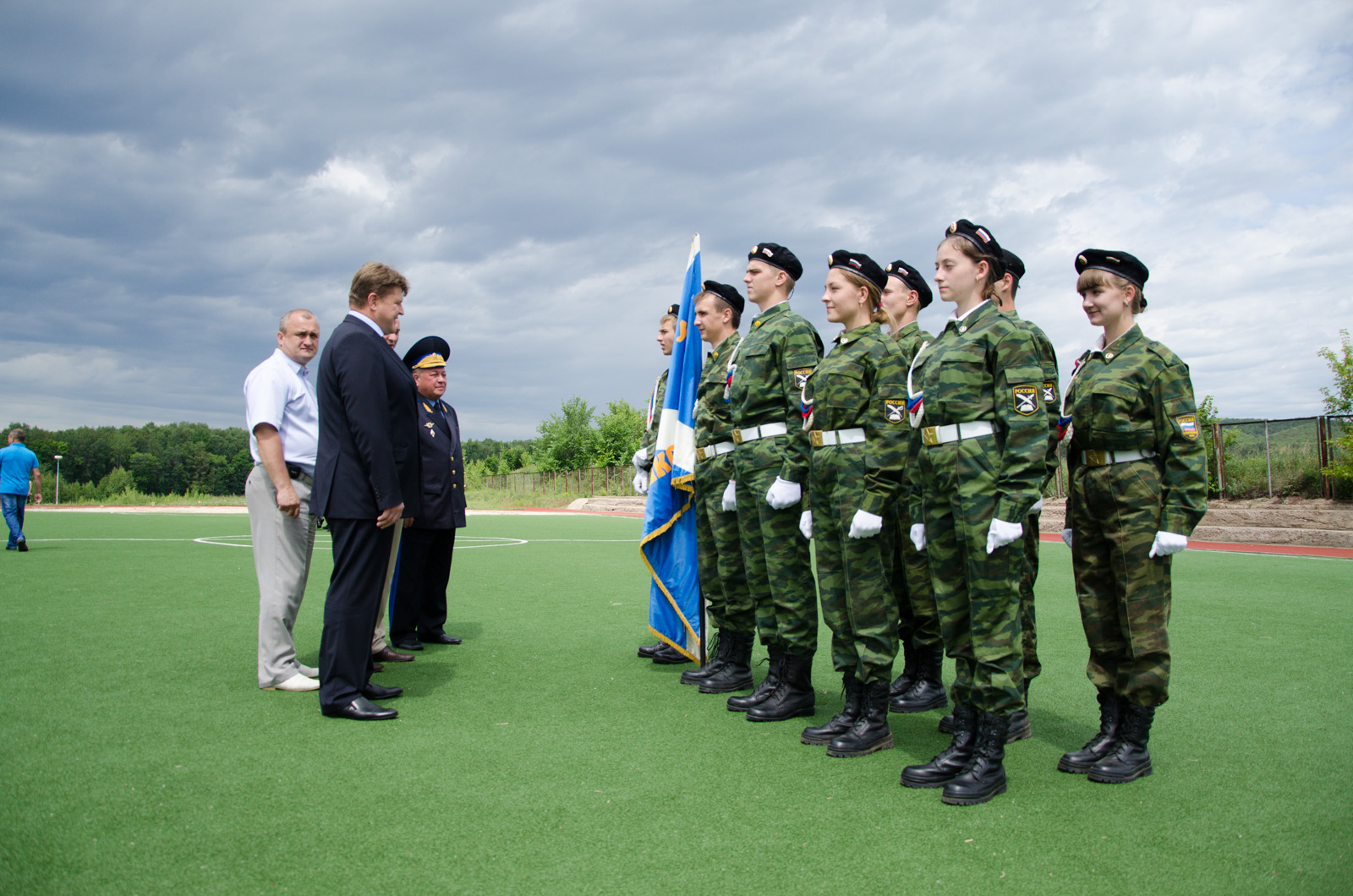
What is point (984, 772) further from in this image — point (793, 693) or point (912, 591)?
point (912, 591)

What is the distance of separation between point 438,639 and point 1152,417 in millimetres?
4807

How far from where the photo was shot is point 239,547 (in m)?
13.0

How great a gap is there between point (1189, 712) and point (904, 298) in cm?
271

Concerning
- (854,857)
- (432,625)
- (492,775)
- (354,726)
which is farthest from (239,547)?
(854,857)

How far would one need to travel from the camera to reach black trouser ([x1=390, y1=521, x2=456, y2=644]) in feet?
19.1

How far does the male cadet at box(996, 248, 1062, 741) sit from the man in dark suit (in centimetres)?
294

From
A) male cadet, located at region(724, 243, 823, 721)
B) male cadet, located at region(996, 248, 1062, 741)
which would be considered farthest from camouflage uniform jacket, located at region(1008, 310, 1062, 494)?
male cadet, located at region(724, 243, 823, 721)

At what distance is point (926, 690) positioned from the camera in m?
4.32

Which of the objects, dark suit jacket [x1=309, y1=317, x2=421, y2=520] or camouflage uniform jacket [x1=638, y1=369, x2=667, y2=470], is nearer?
dark suit jacket [x1=309, y1=317, x2=421, y2=520]

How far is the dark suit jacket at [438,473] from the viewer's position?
5906 mm

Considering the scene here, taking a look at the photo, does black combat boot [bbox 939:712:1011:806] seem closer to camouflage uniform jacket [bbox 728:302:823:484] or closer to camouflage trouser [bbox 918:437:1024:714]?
camouflage trouser [bbox 918:437:1024:714]

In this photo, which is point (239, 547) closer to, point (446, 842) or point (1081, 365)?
point (446, 842)

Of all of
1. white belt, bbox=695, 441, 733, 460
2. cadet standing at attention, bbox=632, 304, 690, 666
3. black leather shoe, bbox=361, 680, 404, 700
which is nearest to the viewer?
black leather shoe, bbox=361, 680, 404, 700

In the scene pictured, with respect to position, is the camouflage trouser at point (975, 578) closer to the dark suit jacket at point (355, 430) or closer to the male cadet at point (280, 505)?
the dark suit jacket at point (355, 430)
